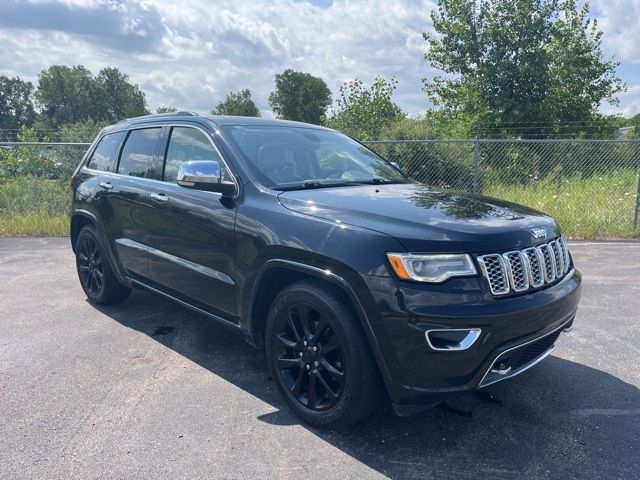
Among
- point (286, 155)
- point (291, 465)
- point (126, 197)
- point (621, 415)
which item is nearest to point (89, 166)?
point (126, 197)

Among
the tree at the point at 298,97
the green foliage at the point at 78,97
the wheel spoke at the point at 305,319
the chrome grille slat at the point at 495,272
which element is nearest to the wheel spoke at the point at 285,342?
the wheel spoke at the point at 305,319

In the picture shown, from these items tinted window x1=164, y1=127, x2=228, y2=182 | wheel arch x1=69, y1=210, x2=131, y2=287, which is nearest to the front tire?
tinted window x1=164, y1=127, x2=228, y2=182

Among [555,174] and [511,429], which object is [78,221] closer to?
[511,429]

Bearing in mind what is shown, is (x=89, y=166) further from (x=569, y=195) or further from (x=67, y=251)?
(x=569, y=195)

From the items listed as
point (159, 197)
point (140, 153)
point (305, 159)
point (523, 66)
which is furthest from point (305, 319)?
point (523, 66)

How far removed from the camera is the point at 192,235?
12.3 ft

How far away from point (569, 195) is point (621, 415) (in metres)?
7.37

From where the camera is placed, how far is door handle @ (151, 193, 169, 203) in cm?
402

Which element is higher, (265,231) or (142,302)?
(265,231)

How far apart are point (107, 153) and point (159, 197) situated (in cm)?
145

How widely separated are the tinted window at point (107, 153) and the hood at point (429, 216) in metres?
2.50

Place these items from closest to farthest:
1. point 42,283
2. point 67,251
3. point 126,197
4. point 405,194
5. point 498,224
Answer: point 498,224 < point 405,194 < point 126,197 < point 42,283 < point 67,251

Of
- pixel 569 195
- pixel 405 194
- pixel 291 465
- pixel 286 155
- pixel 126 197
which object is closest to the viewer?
pixel 291 465

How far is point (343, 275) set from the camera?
8.91 feet
